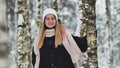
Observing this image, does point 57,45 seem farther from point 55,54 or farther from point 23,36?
point 23,36

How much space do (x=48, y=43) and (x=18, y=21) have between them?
0.80 feet

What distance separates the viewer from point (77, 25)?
6.33 feet

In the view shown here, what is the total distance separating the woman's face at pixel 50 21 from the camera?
6.45 feet

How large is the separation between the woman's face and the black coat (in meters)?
0.07

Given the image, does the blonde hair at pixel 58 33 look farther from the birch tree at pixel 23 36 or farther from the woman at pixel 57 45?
the birch tree at pixel 23 36

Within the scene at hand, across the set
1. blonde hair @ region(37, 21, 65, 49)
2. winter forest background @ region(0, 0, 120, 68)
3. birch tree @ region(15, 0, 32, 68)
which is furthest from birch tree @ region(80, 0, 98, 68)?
birch tree @ region(15, 0, 32, 68)

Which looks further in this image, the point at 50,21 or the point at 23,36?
the point at 23,36

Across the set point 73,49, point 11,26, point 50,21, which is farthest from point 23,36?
point 73,49

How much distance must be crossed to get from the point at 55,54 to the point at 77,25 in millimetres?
203

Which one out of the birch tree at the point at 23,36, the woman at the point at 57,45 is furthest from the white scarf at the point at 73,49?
the birch tree at the point at 23,36

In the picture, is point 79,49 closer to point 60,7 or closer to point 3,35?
point 60,7

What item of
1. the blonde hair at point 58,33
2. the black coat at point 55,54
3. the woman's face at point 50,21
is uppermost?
the woman's face at point 50,21

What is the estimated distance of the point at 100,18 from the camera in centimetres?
187

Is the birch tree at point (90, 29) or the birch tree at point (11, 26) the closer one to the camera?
the birch tree at point (90, 29)
